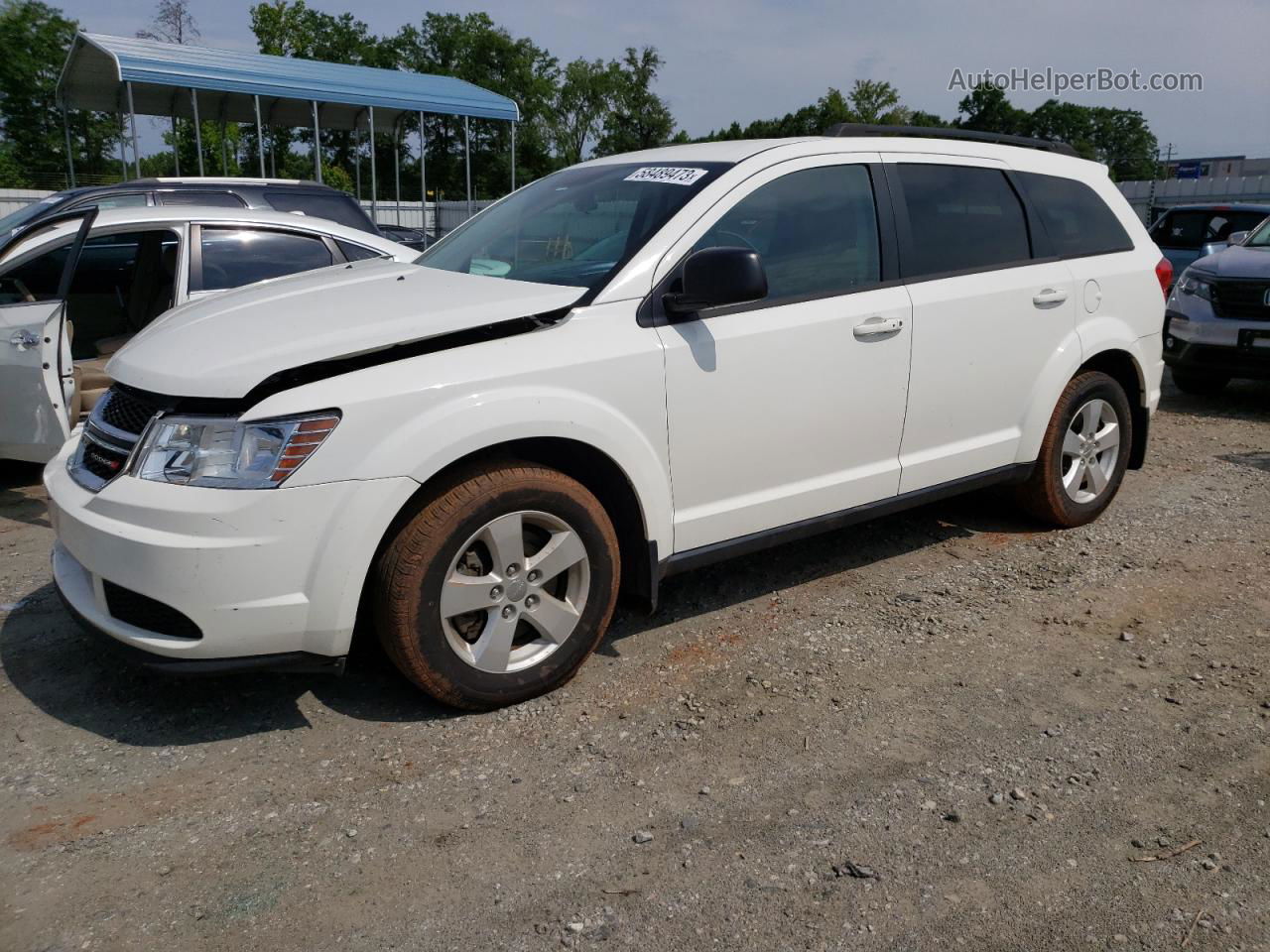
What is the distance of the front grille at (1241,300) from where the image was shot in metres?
8.05

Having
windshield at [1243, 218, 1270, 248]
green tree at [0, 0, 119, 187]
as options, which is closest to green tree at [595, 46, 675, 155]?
green tree at [0, 0, 119, 187]

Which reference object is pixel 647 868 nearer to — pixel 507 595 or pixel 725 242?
pixel 507 595

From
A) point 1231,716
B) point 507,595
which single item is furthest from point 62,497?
point 1231,716

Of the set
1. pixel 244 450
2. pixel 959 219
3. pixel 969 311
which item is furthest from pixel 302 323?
pixel 959 219

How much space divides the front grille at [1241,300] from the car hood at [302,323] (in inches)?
276

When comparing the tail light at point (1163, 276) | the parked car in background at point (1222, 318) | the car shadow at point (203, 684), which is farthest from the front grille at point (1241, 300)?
the car shadow at point (203, 684)

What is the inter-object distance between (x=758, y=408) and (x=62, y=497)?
7.61ft

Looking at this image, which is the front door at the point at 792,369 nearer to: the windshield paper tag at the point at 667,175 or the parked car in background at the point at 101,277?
the windshield paper tag at the point at 667,175

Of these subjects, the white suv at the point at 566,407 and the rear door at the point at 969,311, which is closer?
the white suv at the point at 566,407

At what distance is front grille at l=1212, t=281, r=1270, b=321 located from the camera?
26.4 feet

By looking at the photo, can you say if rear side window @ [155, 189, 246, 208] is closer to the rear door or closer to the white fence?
the rear door

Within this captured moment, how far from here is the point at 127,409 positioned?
318cm

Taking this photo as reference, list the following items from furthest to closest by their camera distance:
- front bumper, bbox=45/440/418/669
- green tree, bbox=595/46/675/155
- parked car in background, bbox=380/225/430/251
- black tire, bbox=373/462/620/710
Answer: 1. green tree, bbox=595/46/675/155
2. parked car in background, bbox=380/225/430/251
3. black tire, bbox=373/462/620/710
4. front bumper, bbox=45/440/418/669

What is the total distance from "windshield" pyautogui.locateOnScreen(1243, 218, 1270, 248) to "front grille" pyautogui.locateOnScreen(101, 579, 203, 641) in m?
9.48
